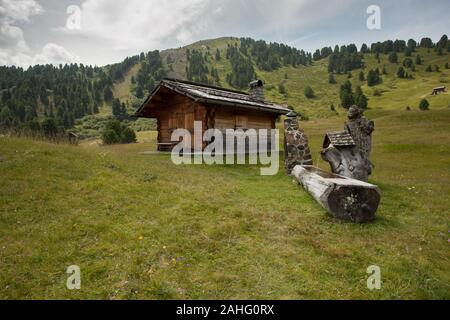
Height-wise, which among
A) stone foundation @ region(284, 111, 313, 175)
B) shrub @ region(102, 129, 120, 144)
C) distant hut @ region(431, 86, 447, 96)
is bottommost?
stone foundation @ region(284, 111, 313, 175)

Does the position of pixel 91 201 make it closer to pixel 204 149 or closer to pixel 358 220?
pixel 358 220

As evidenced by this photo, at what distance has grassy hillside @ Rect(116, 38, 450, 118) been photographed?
77.7 metres

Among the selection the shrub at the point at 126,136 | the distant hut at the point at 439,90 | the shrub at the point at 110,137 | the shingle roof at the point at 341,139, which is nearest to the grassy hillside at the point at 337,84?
the distant hut at the point at 439,90

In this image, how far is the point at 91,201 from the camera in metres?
7.34

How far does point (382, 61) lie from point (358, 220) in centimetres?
16493

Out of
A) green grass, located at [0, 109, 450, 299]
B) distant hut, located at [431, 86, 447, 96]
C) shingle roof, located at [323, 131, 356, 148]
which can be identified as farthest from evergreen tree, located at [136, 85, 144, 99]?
shingle roof, located at [323, 131, 356, 148]

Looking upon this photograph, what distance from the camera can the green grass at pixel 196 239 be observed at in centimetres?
405

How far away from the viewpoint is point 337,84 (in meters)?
123

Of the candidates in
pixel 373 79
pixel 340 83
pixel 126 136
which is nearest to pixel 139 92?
pixel 126 136

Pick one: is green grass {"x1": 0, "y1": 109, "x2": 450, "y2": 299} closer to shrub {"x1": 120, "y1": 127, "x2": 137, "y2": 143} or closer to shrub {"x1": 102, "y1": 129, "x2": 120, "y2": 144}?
shrub {"x1": 102, "y1": 129, "x2": 120, "y2": 144}

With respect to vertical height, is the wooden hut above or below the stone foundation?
above

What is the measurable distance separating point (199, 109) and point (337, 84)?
12424cm

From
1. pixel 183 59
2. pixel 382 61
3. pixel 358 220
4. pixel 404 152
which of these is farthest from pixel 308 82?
pixel 358 220

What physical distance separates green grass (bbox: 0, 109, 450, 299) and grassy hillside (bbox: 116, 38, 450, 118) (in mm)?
69736
